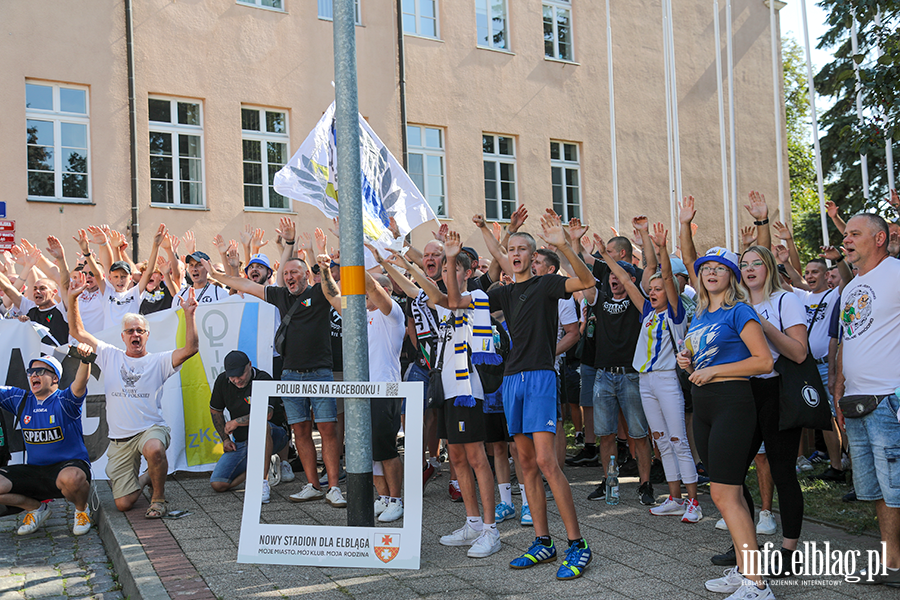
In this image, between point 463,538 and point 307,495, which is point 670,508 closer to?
point 463,538

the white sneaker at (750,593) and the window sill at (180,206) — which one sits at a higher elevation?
the window sill at (180,206)

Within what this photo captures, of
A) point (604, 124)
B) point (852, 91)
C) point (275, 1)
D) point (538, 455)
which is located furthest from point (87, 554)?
point (604, 124)

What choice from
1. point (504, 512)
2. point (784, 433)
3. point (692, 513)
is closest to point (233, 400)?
point (504, 512)

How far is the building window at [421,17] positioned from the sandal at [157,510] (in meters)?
13.4

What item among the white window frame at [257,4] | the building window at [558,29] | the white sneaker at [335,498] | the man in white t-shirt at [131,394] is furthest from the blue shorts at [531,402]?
the building window at [558,29]

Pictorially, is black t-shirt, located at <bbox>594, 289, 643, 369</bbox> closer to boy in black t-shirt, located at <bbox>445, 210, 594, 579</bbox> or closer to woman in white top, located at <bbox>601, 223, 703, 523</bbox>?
woman in white top, located at <bbox>601, 223, 703, 523</bbox>

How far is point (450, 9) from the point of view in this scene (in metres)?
18.5

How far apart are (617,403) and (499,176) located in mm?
12356

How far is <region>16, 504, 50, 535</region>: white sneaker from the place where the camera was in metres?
6.93

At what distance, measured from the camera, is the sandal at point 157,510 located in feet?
22.8

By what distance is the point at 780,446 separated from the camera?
16.6ft

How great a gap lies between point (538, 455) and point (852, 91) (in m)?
4.45

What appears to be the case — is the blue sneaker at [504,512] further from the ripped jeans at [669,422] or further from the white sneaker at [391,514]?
the ripped jeans at [669,422]

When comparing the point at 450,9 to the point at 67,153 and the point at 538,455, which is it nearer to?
the point at 67,153
